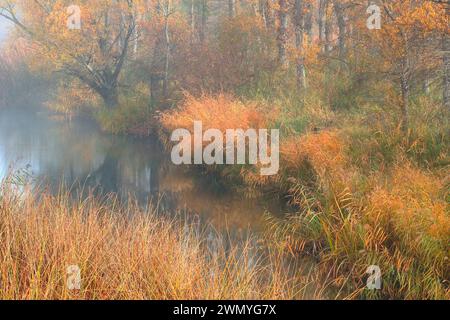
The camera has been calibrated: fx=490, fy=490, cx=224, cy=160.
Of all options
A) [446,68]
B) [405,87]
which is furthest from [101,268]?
[446,68]

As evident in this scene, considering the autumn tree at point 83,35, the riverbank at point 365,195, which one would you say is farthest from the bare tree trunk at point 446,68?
the autumn tree at point 83,35

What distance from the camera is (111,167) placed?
45.6 feet

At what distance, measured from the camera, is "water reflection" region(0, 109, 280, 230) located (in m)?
9.13

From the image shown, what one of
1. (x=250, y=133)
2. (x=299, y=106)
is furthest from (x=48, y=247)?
(x=299, y=106)

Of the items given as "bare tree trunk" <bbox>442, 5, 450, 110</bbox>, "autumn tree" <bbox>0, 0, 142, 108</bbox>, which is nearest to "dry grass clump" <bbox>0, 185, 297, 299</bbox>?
"bare tree trunk" <bbox>442, 5, 450, 110</bbox>

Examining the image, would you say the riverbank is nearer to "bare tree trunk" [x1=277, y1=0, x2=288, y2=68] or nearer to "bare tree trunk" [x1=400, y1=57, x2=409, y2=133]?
"bare tree trunk" [x1=400, y1=57, x2=409, y2=133]

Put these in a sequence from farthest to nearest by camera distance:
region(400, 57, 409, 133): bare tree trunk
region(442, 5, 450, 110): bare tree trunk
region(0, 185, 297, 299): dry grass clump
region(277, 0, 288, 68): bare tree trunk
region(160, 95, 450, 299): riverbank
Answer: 1. region(277, 0, 288, 68): bare tree trunk
2. region(400, 57, 409, 133): bare tree trunk
3. region(442, 5, 450, 110): bare tree trunk
4. region(160, 95, 450, 299): riverbank
5. region(0, 185, 297, 299): dry grass clump

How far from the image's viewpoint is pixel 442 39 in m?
8.38

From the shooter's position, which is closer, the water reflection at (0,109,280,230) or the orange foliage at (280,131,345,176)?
the orange foliage at (280,131,345,176)

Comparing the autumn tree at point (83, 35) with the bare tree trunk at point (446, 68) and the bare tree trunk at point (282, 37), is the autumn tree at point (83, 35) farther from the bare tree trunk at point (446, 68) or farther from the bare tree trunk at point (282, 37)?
the bare tree trunk at point (446, 68)

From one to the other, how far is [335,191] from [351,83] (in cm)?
607

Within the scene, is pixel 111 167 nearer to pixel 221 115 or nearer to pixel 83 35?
pixel 221 115

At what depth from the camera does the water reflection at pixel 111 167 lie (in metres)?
9.13

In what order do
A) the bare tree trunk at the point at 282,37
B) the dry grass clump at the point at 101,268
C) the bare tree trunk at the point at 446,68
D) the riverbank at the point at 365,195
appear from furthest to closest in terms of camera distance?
the bare tree trunk at the point at 282,37, the bare tree trunk at the point at 446,68, the riverbank at the point at 365,195, the dry grass clump at the point at 101,268
